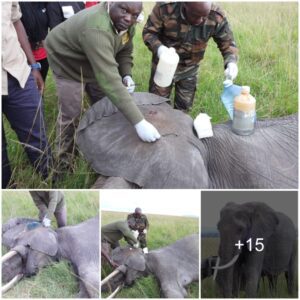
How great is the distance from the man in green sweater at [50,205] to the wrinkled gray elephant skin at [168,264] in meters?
0.29

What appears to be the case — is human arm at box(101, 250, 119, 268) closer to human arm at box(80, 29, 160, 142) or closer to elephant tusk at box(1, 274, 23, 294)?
elephant tusk at box(1, 274, 23, 294)

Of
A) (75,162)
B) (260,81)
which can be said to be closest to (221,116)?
(260,81)

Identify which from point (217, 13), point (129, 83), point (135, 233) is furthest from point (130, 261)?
point (217, 13)

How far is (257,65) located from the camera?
4.08 m

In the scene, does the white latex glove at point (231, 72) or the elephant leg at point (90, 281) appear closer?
the elephant leg at point (90, 281)

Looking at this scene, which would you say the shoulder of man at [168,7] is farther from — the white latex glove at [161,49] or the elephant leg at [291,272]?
the elephant leg at [291,272]

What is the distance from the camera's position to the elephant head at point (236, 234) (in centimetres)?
242

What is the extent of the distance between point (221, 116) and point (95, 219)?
146 cm

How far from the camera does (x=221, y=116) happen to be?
3535mm

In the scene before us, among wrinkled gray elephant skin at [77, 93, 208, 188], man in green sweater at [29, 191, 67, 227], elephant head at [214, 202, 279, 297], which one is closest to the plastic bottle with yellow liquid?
wrinkled gray elephant skin at [77, 93, 208, 188]

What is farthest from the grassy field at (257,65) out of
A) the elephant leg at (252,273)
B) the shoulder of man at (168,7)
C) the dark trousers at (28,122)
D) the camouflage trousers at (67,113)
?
the elephant leg at (252,273)

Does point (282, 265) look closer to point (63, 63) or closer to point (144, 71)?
point (63, 63)

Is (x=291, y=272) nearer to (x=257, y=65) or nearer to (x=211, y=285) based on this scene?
(x=211, y=285)

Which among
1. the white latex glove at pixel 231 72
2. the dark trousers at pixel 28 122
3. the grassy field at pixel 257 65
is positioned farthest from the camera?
the grassy field at pixel 257 65
